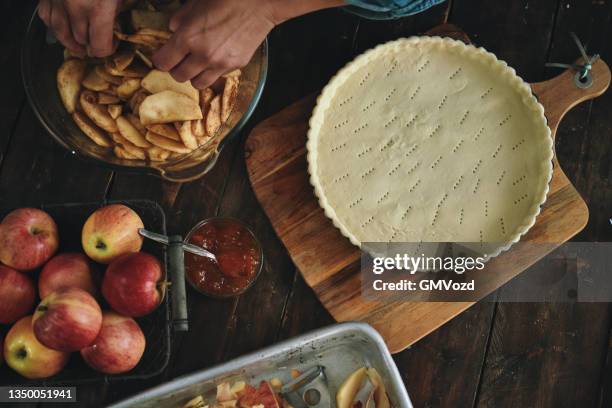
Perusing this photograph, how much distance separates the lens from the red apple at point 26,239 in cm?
134

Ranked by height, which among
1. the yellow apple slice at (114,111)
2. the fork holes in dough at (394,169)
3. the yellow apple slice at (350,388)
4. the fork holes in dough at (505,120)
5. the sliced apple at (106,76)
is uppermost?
the sliced apple at (106,76)

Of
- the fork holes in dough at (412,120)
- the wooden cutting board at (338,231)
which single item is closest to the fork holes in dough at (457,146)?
the fork holes in dough at (412,120)

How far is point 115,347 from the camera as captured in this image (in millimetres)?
1307

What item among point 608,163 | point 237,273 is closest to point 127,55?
point 237,273

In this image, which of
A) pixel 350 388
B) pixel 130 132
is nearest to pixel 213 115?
pixel 130 132

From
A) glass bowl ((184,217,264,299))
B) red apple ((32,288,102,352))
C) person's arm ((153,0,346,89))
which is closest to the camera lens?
person's arm ((153,0,346,89))

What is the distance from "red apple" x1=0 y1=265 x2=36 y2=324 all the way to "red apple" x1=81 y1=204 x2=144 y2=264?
139 mm

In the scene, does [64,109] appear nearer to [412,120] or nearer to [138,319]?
[138,319]

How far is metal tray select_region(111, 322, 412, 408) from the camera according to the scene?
1321 millimetres

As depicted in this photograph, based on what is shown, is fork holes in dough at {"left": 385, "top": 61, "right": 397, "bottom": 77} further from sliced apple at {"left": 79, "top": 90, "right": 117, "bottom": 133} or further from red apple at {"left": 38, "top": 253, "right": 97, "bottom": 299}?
red apple at {"left": 38, "top": 253, "right": 97, "bottom": 299}

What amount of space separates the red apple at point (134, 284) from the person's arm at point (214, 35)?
38 cm

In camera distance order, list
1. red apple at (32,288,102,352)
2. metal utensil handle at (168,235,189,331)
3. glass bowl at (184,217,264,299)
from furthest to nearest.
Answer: glass bowl at (184,217,264,299), metal utensil handle at (168,235,189,331), red apple at (32,288,102,352)

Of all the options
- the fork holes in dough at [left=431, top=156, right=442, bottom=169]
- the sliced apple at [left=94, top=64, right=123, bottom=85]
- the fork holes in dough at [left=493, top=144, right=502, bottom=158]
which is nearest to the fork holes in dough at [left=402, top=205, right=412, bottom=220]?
the fork holes in dough at [left=431, top=156, right=442, bottom=169]

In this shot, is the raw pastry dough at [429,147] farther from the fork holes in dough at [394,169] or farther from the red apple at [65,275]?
the red apple at [65,275]
